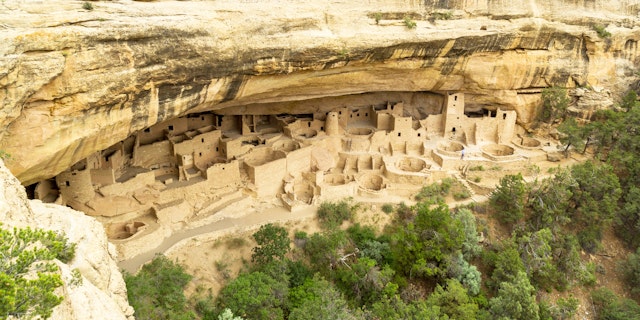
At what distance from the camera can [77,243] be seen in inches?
244

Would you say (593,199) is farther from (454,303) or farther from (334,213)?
(334,213)

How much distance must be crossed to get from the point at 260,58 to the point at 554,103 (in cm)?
1347

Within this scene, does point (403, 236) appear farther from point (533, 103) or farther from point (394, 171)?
point (533, 103)

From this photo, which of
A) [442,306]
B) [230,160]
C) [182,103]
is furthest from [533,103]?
[182,103]

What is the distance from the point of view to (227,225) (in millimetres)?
15289

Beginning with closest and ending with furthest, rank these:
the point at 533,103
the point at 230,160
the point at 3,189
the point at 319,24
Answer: the point at 3,189
the point at 319,24
the point at 230,160
the point at 533,103

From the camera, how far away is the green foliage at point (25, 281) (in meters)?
4.00

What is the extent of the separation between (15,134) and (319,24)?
805cm

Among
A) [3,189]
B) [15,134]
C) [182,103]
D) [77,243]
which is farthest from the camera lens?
[182,103]

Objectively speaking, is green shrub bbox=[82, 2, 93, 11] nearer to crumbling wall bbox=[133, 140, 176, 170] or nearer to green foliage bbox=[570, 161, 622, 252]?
crumbling wall bbox=[133, 140, 176, 170]

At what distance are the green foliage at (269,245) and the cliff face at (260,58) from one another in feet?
13.8

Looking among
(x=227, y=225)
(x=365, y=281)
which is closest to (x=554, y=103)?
(x=365, y=281)

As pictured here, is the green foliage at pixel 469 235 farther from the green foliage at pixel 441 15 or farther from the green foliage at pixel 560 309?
the green foliage at pixel 441 15

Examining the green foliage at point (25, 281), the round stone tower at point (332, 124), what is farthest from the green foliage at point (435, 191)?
the green foliage at point (25, 281)
